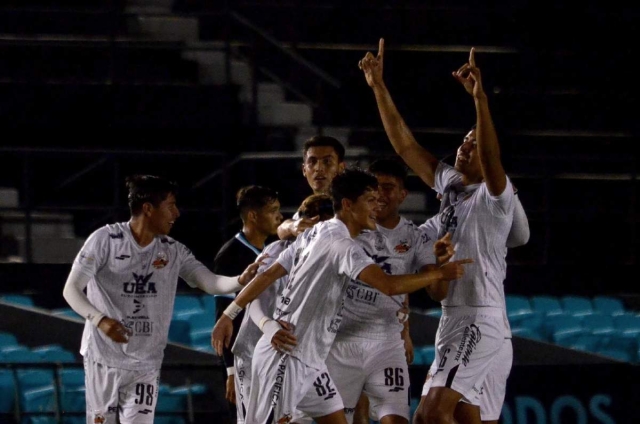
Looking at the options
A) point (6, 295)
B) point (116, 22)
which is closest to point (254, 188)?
point (6, 295)

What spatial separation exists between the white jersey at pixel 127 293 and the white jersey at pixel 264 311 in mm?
465

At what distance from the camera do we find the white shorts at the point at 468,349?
5.79 metres

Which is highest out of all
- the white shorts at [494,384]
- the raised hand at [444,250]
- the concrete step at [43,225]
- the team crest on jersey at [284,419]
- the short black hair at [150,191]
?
the concrete step at [43,225]

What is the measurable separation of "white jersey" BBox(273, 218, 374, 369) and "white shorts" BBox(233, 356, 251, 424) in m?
0.94

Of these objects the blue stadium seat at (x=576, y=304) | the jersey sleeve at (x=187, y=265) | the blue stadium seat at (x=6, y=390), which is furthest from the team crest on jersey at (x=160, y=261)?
the blue stadium seat at (x=576, y=304)

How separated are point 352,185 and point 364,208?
125 millimetres

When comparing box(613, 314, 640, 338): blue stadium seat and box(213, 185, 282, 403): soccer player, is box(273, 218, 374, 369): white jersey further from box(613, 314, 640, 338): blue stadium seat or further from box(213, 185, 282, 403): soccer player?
box(613, 314, 640, 338): blue stadium seat

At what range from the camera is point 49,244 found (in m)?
11.8

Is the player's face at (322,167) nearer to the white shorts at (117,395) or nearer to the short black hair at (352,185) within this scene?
the short black hair at (352,185)

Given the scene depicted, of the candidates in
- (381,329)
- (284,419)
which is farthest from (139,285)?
(381,329)

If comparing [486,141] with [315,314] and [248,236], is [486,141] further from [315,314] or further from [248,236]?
[248,236]

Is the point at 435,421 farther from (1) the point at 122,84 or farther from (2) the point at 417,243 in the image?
(1) the point at 122,84

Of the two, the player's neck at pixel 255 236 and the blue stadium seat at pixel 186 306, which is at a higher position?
the player's neck at pixel 255 236

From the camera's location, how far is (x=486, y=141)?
552cm
